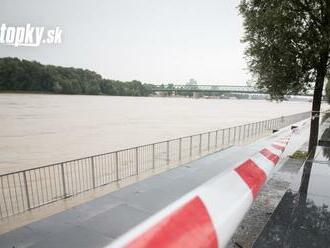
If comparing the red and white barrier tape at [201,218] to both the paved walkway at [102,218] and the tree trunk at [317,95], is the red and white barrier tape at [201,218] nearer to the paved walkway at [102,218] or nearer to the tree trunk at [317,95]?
the paved walkway at [102,218]

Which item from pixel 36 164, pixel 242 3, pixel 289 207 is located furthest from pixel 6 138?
pixel 289 207

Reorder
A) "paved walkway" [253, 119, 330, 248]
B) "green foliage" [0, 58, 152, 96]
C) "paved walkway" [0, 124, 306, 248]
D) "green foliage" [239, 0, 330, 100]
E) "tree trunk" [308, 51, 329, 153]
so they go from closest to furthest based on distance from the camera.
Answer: "paved walkway" [253, 119, 330, 248]
"paved walkway" [0, 124, 306, 248]
"green foliage" [239, 0, 330, 100]
"tree trunk" [308, 51, 329, 153]
"green foliage" [0, 58, 152, 96]

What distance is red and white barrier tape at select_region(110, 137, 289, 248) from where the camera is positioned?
2.92 feet

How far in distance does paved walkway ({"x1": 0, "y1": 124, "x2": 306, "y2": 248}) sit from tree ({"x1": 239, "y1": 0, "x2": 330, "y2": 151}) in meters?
4.73

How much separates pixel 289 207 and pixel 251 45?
26.0 ft

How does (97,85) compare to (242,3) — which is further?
(97,85)

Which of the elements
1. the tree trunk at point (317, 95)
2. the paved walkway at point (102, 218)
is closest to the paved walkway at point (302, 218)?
the paved walkway at point (102, 218)

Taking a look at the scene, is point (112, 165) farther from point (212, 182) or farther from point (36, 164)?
point (212, 182)

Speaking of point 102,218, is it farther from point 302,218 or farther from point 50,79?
point 50,79

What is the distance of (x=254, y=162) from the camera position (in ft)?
6.72

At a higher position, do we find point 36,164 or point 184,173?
point 184,173

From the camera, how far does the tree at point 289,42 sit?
9.09m

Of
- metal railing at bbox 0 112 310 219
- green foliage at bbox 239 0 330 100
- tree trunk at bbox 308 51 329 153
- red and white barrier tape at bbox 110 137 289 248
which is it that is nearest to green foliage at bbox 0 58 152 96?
metal railing at bbox 0 112 310 219

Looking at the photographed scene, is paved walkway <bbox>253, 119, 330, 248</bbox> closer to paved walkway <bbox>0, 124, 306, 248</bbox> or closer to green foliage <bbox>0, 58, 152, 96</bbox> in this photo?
paved walkway <bbox>0, 124, 306, 248</bbox>
